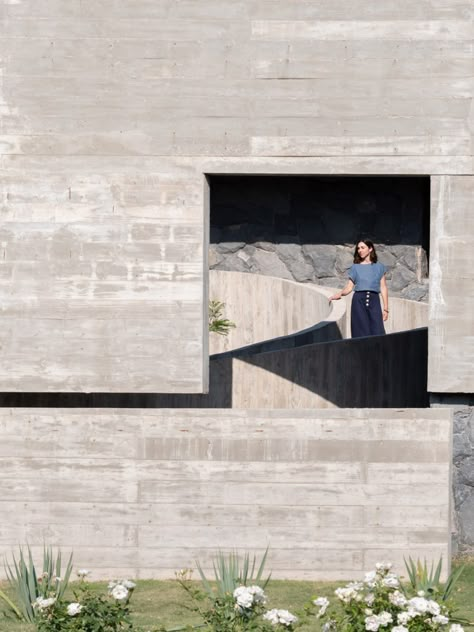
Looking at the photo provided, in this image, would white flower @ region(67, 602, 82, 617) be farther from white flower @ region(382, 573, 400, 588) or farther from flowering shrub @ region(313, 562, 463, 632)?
white flower @ region(382, 573, 400, 588)

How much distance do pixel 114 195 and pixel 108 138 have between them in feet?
1.44

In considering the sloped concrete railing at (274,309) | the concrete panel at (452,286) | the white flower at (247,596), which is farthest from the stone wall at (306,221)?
the white flower at (247,596)

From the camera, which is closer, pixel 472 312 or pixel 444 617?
pixel 444 617

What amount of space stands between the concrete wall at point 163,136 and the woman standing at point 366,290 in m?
2.91

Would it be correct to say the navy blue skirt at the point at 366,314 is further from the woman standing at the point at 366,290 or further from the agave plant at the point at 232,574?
the agave plant at the point at 232,574

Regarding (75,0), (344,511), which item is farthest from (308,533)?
(75,0)

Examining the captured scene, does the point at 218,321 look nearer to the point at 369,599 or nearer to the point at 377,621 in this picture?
the point at 369,599

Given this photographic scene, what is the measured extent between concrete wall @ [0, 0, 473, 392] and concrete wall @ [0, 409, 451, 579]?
422 mm

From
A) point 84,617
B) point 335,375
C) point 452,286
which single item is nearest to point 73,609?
point 84,617

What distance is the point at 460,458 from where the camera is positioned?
31.1ft

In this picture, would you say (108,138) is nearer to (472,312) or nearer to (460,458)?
(472,312)

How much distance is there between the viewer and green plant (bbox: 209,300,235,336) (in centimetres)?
1767

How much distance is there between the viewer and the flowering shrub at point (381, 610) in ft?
17.3

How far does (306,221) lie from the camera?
21.0 metres
